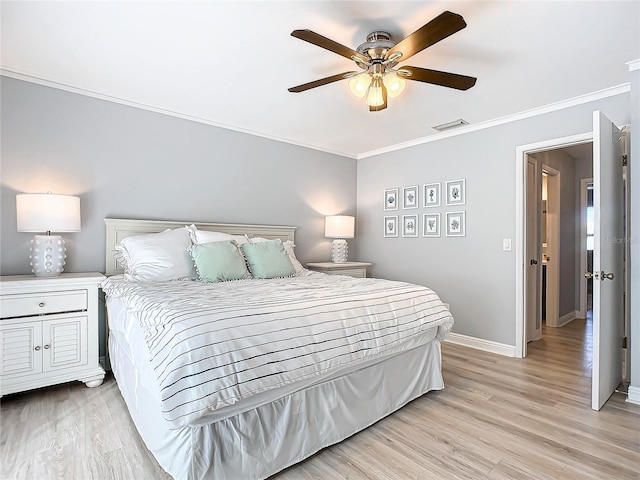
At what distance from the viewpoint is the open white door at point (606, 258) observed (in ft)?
7.67

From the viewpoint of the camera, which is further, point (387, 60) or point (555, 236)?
point (555, 236)

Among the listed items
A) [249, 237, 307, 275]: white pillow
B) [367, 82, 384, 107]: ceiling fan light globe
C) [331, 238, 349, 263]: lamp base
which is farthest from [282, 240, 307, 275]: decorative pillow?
[367, 82, 384, 107]: ceiling fan light globe

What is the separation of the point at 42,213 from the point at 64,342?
0.96m

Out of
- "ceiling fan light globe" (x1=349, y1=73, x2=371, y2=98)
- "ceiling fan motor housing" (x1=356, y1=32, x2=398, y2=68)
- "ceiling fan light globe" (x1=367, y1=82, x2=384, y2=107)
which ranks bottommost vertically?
"ceiling fan light globe" (x1=367, y1=82, x2=384, y2=107)

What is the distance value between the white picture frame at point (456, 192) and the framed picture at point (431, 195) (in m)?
0.14

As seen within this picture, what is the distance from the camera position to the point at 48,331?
246cm

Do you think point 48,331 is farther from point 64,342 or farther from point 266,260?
point 266,260

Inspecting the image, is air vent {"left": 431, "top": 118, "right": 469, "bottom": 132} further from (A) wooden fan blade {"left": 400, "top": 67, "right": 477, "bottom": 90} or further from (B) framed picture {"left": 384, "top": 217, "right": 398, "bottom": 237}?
(A) wooden fan blade {"left": 400, "top": 67, "right": 477, "bottom": 90}

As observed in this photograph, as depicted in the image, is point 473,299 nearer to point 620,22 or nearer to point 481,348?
point 481,348

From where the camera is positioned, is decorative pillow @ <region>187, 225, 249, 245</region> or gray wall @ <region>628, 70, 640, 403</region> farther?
decorative pillow @ <region>187, 225, 249, 245</region>

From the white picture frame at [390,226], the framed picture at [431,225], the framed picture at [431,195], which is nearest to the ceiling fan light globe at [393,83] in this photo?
the framed picture at [431,195]

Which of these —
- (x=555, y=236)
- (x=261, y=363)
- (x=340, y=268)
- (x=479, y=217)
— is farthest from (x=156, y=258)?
(x=555, y=236)

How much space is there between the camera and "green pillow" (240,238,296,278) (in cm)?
303

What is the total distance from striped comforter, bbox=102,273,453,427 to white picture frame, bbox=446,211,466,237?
171cm
